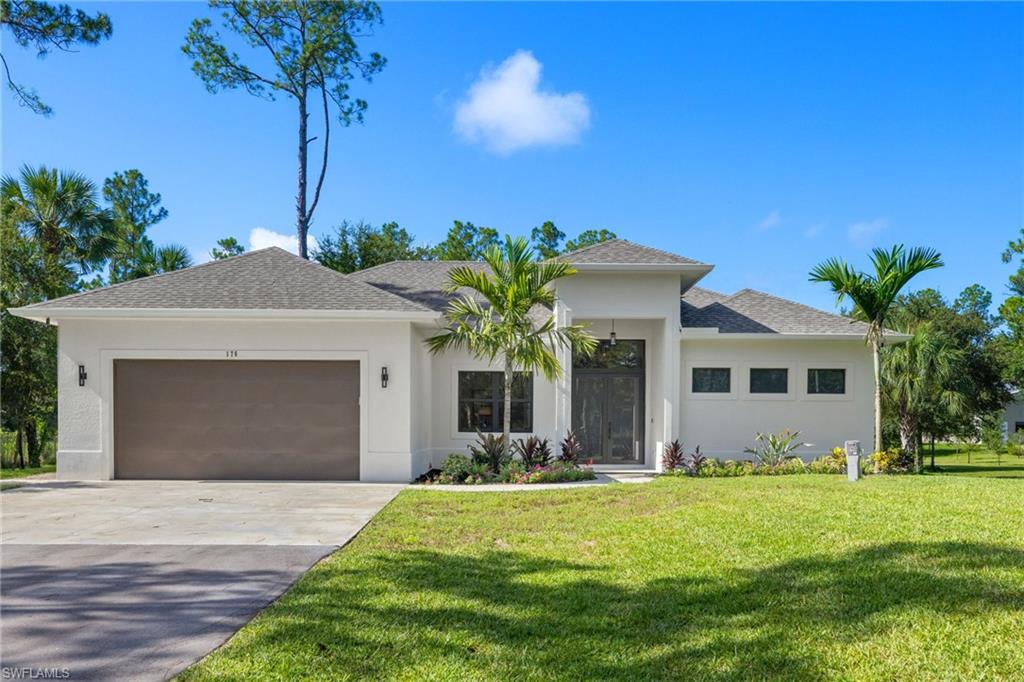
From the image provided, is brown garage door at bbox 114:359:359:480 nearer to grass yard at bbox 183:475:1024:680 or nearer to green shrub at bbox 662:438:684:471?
grass yard at bbox 183:475:1024:680

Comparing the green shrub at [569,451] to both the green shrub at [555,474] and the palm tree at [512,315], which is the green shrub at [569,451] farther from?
the palm tree at [512,315]

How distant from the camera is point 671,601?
4852 mm

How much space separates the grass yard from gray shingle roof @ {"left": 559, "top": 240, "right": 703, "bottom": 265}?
6.85 metres

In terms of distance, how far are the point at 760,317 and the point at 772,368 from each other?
1.37 meters

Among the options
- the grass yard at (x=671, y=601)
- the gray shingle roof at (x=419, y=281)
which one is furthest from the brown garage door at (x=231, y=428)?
the grass yard at (x=671, y=601)

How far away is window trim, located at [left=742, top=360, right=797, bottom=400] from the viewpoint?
14.5m

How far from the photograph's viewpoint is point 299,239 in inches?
898

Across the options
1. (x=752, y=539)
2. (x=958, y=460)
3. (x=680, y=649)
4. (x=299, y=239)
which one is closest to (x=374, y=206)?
(x=299, y=239)

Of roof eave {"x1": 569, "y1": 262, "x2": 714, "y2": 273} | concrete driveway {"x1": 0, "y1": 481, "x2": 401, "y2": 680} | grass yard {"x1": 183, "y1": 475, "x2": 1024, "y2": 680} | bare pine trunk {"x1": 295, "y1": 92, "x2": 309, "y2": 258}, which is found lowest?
concrete driveway {"x1": 0, "y1": 481, "x2": 401, "y2": 680}

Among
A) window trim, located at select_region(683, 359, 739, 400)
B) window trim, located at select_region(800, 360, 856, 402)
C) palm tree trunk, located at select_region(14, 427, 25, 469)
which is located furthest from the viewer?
palm tree trunk, located at select_region(14, 427, 25, 469)

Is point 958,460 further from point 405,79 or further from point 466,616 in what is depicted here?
point 466,616

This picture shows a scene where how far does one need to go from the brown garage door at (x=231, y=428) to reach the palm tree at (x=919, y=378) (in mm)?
16409

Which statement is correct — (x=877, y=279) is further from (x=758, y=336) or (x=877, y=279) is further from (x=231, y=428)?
(x=231, y=428)
